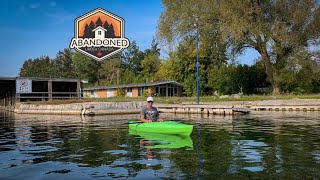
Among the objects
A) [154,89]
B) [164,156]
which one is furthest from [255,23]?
[164,156]

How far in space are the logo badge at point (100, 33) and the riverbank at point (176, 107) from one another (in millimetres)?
11891

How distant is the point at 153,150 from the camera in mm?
13266

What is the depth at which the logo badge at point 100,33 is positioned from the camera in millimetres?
49156

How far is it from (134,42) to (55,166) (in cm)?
10141

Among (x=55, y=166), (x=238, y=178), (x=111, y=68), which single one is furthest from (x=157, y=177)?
(x=111, y=68)

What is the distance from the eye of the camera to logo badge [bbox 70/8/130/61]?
1935 inches

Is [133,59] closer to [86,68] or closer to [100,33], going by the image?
[86,68]

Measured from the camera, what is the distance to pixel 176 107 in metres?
36.6

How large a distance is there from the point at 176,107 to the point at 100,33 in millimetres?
18683

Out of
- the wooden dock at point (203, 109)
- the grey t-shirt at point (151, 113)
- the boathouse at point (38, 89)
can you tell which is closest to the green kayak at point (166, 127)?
the grey t-shirt at point (151, 113)

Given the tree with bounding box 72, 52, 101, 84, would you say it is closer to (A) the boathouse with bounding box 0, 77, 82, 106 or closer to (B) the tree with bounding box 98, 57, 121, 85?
(B) the tree with bounding box 98, 57, 121, 85

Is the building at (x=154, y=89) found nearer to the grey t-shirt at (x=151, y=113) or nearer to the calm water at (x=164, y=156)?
the grey t-shirt at (x=151, y=113)

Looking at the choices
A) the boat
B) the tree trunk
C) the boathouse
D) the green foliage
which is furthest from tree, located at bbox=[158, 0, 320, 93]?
the boat

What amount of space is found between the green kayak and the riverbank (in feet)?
53.2
